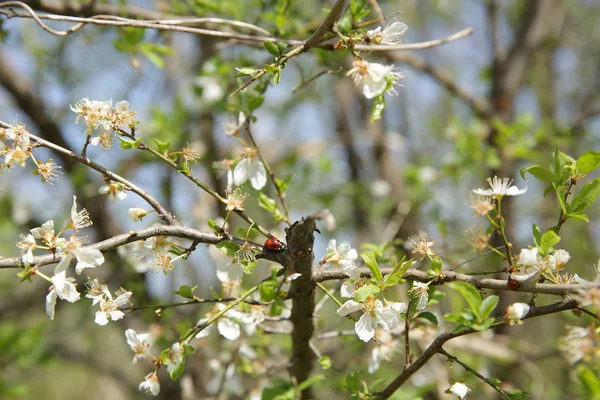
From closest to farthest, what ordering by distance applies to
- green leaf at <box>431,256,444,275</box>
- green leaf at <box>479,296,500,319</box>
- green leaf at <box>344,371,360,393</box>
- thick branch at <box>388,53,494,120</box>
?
Result: green leaf at <box>479,296,500,319</box>
green leaf at <box>431,256,444,275</box>
green leaf at <box>344,371,360,393</box>
thick branch at <box>388,53,494,120</box>

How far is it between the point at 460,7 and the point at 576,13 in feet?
4.53

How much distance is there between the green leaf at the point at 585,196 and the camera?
34.7 inches

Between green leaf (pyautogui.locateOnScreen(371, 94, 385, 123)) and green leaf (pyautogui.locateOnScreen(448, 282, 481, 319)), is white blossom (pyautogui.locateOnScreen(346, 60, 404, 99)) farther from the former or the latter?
green leaf (pyautogui.locateOnScreen(448, 282, 481, 319))

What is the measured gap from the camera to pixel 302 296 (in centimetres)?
98

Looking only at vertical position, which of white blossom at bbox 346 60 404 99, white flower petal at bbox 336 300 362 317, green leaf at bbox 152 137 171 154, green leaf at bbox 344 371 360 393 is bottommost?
green leaf at bbox 344 371 360 393

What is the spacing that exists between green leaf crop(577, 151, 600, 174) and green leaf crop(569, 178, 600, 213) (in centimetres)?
3

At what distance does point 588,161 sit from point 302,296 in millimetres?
562

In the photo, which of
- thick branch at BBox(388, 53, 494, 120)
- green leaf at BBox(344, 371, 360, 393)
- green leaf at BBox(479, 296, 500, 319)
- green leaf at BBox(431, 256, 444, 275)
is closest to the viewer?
green leaf at BBox(479, 296, 500, 319)

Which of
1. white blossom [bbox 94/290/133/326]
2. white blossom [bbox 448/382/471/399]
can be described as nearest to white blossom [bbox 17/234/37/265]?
white blossom [bbox 94/290/133/326]

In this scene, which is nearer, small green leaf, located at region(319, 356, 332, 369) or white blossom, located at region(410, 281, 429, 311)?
white blossom, located at region(410, 281, 429, 311)

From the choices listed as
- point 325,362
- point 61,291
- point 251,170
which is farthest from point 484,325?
point 61,291

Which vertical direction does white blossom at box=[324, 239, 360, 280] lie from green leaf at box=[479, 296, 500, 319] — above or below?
below

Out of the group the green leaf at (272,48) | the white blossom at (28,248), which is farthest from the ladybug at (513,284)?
the white blossom at (28,248)

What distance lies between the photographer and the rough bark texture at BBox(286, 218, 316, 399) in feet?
2.75
